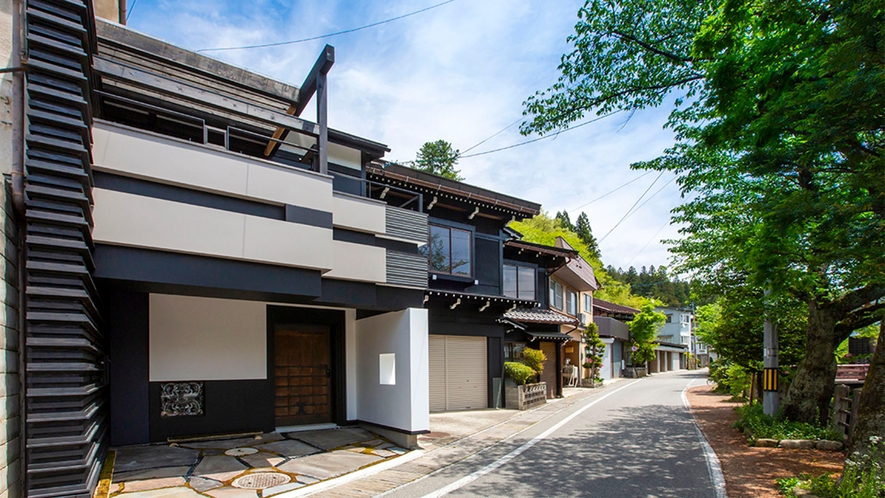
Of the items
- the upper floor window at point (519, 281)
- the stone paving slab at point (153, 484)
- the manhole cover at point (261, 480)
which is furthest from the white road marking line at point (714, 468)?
the upper floor window at point (519, 281)

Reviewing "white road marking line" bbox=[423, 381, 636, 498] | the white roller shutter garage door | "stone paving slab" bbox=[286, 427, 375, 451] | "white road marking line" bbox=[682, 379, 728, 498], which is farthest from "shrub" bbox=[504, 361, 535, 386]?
"stone paving slab" bbox=[286, 427, 375, 451]

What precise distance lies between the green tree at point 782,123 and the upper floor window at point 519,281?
8455mm

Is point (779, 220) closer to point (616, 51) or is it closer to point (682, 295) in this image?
point (616, 51)

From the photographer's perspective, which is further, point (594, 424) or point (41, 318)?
point (594, 424)

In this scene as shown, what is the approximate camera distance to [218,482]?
775 cm

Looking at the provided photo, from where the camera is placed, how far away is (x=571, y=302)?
99.6ft

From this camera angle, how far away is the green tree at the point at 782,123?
22.0 feet

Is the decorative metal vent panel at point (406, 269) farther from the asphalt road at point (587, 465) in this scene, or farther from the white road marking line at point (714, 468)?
the white road marking line at point (714, 468)

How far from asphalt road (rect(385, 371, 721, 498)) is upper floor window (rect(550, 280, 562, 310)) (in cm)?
1065

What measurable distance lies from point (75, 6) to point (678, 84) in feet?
32.6

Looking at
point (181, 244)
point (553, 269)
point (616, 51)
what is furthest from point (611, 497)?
point (553, 269)

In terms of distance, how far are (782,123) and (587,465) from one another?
6.12m

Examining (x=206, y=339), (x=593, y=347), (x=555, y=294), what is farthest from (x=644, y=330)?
(x=206, y=339)

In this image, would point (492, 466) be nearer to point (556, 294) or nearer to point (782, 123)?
point (782, 123)
